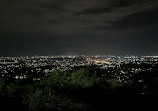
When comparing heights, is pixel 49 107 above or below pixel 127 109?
above

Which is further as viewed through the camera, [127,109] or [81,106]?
[127,109]

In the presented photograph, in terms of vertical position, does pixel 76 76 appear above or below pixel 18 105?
above

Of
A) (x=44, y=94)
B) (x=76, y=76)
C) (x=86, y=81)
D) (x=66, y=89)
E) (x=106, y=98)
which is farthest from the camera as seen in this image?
(x=76, y=76)

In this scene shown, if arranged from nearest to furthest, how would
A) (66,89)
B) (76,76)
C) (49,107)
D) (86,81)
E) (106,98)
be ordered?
(49,107)
(106,98)
(66,89)
(86,81)
(76,76)

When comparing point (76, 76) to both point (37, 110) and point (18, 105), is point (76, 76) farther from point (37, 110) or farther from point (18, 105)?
point (37, 110)

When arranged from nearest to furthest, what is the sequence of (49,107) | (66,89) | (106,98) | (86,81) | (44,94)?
(49,107) → (44,94) → (106,98) → (66,89) → (86,81)

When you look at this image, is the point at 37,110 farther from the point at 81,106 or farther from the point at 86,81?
the point at 86,81

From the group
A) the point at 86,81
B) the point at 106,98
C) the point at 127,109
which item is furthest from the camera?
the point at 86,81

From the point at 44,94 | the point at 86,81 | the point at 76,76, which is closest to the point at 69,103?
the point at 44,94

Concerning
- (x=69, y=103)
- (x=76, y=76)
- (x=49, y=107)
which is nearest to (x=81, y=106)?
(x=69, y=103)
